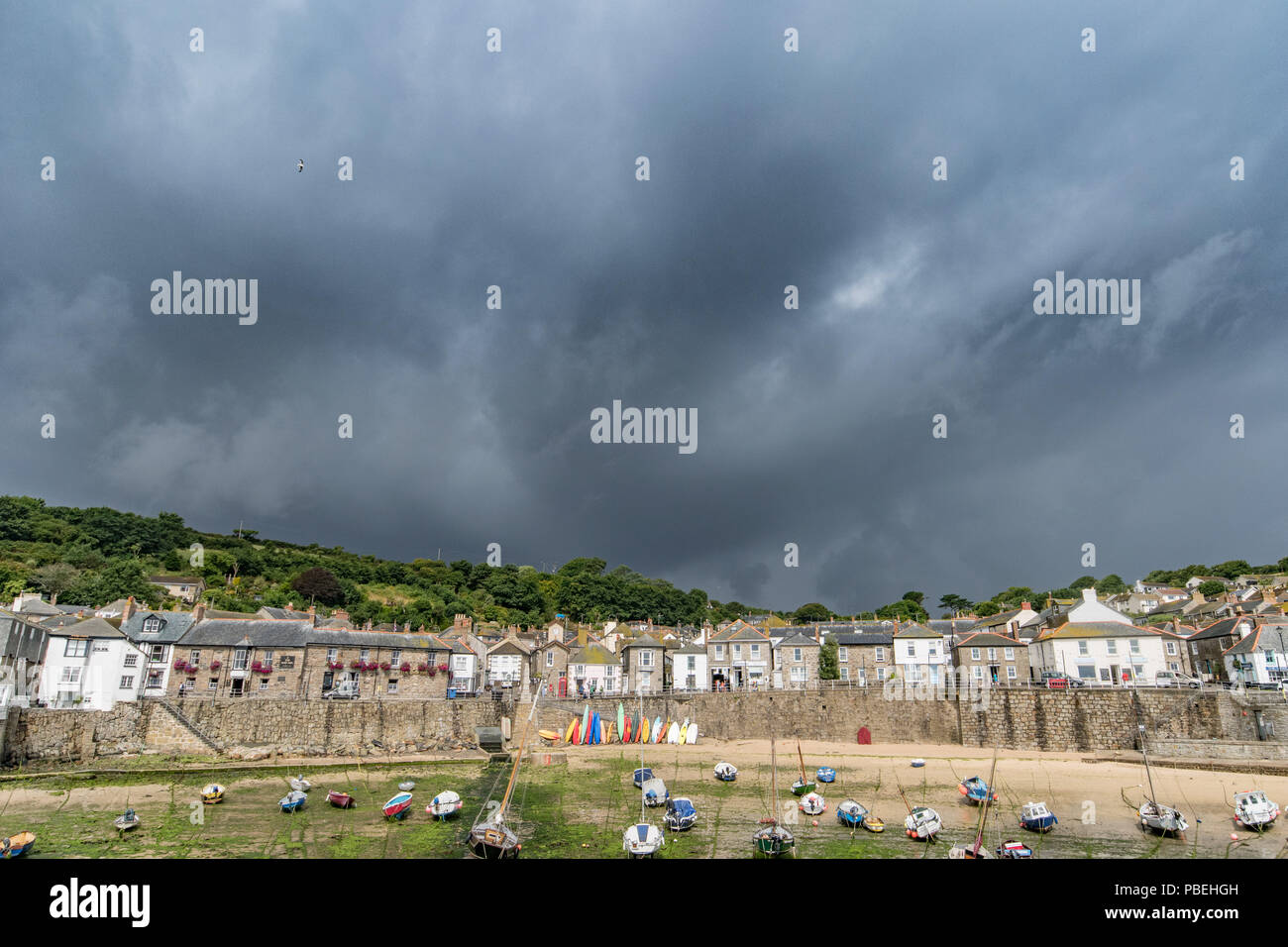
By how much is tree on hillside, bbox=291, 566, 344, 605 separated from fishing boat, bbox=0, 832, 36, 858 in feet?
257

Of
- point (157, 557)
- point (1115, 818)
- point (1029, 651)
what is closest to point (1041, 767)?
point (1115, 818)

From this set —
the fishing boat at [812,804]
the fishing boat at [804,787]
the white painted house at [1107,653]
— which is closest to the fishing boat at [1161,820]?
the fishing boat at [812,804]

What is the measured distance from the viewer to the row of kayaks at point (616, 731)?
4767cm

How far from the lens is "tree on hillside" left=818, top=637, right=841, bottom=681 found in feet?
186

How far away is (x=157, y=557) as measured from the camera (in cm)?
11531

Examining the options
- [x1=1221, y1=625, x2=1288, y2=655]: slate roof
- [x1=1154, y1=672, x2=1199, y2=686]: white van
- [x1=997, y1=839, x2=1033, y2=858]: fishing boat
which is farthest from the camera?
[x1=1221, y1=625, x2=1288, y2=655]: slate roof

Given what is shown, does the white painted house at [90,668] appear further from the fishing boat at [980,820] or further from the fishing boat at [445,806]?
the fishing boat at [980,820]

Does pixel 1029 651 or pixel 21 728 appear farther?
pixel 1029 651

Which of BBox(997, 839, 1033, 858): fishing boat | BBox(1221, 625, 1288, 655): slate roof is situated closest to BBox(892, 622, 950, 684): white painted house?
BBox(1221, 625, 1288, 655): slate roof

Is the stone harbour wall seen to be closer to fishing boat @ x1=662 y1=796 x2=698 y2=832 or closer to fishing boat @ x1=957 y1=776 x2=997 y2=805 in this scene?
fishing boat @ x1=957 y1=776 x2=997 y2=805

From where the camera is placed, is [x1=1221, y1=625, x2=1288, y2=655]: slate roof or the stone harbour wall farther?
[x1=1221, y1=625, x2=1288, y2=655]: slate roof

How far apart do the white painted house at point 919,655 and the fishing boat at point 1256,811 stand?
3025cm
